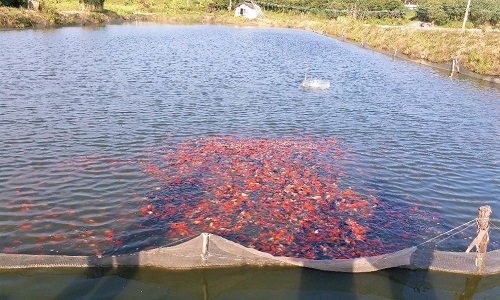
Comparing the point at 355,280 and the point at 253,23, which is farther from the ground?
the point at 253,23

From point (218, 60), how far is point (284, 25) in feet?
227

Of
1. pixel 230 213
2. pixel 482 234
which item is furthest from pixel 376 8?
pixel 482 234

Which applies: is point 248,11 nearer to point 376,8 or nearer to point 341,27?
point 376,8

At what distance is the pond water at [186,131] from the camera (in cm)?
1255

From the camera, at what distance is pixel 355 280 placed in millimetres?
10172

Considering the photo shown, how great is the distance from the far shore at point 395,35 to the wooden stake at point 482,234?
33498 millimetres

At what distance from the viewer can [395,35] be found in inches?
2295

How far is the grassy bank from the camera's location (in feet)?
139

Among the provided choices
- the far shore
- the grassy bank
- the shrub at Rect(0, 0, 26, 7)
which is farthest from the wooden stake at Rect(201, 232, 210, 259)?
the shrub at Rect(0, 0, 26, 7)

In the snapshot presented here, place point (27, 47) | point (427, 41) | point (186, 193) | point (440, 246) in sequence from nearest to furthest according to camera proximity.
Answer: point (440, 246) → point (186, 193) → point (27, 47) → point (427, 41)

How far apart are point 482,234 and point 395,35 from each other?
54824mm

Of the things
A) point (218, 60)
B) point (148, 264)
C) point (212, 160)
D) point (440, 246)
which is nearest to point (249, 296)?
point (148, 264)

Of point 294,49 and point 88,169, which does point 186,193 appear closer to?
point 88,169

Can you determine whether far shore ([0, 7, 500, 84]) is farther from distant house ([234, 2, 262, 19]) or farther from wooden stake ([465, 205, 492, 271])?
wooden stake ([465, 205, 492, 271])
